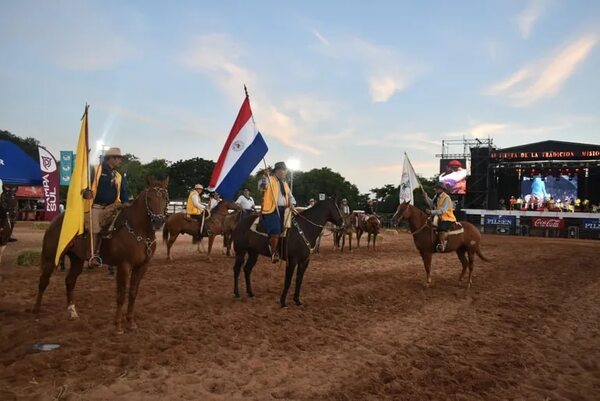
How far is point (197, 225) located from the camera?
14445 millimetres

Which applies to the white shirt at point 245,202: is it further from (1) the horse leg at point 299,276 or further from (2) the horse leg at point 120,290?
(2) the horse leg at point 120,290

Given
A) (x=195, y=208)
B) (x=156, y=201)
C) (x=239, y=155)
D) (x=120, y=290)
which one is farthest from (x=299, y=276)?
(x=195, y=208)

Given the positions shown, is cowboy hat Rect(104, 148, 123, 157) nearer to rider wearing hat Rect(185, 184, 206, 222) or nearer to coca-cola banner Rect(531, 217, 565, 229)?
rider wearing hat Rect(185, 184, 206, 222)

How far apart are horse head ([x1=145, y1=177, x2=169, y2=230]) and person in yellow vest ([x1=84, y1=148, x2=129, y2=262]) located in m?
0.66

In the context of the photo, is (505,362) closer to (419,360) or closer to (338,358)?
(419,360)

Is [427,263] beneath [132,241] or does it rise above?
beneath

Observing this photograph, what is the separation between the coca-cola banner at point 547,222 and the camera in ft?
122

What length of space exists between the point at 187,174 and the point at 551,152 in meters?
60.1

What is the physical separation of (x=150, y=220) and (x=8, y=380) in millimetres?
2785

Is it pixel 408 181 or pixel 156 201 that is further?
pixel 408 181

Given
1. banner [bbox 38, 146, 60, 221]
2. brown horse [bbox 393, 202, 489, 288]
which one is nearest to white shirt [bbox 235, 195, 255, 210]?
banner [bbox 38, 146, 60, 221]

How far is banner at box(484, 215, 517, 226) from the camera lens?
3897 centimetres

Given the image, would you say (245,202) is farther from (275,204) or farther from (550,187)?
(550,187)

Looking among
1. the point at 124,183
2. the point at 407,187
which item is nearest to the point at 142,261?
the point at 124,183
